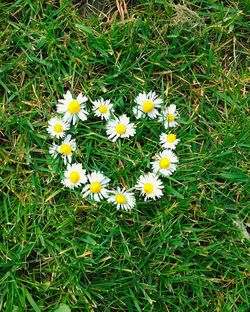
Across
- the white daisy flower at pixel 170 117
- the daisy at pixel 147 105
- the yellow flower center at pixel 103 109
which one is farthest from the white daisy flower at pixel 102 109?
the white daisy flower at pixel 170 117

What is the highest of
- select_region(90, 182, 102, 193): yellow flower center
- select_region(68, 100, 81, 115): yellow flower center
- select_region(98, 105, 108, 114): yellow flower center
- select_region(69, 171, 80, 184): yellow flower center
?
select_region(98, 105, 108, 114): yellow flower center

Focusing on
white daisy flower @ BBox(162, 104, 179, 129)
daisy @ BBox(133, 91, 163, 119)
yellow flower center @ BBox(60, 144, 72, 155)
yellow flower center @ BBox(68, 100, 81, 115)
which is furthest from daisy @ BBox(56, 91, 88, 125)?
white daisy flower @ BBox(162, 104, 179, 129)

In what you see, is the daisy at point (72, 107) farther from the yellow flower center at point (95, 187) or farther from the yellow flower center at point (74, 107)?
the yellow flower center at point (95, 187)

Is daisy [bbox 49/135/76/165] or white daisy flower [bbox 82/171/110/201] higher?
daisy [bbox 49/135/76/165]

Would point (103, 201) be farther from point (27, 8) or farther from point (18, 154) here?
point (27, 8)

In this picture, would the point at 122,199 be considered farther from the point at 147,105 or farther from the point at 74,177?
the point at 147,105

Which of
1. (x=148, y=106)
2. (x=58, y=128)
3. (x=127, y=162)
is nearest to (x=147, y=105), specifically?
(x=148, y=106)

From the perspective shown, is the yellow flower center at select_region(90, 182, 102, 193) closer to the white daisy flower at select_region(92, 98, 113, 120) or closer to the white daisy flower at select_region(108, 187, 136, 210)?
the white daisy flower at select_region(108, 187, 136, 210)
